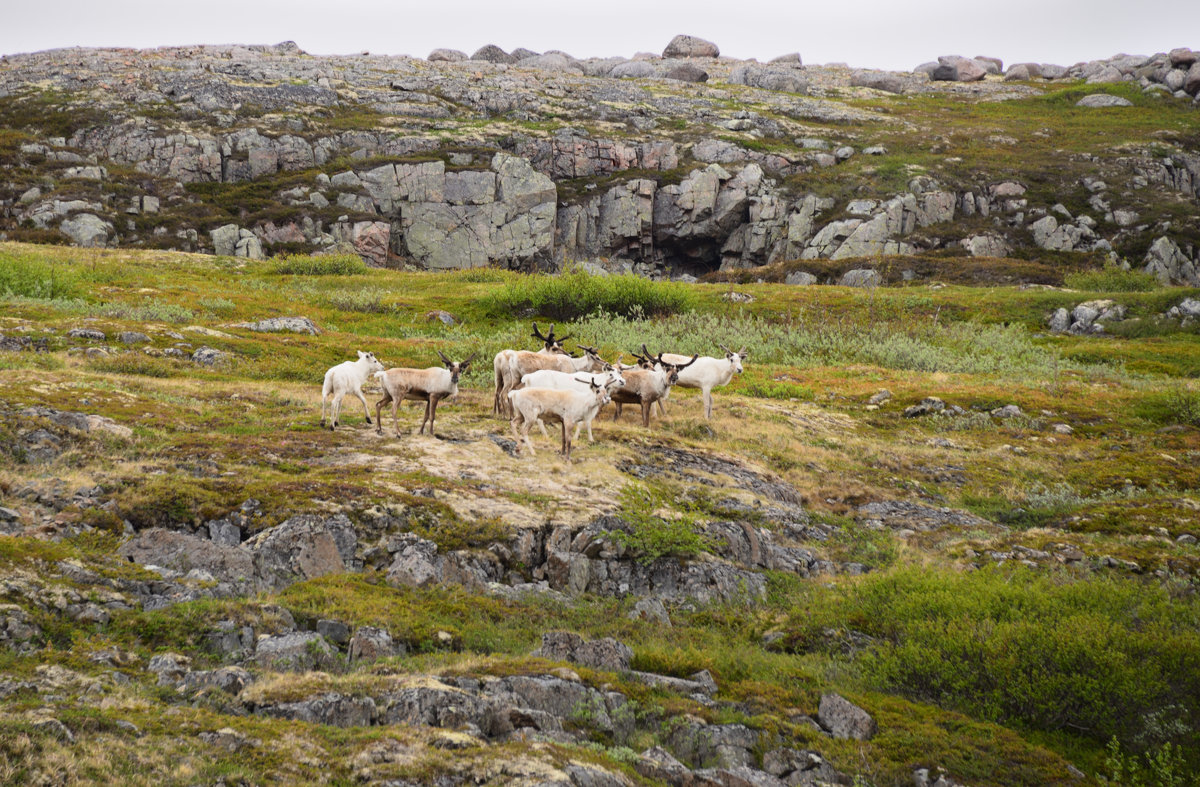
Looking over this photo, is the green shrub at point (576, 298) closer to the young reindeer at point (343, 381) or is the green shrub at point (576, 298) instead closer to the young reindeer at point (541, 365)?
the young reindeer at point (541, 365)

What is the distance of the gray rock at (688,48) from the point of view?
627 ft

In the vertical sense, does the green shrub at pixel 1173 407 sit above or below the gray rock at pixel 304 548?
below

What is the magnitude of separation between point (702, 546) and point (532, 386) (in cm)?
730

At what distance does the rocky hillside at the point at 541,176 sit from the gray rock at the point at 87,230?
25 centimetres

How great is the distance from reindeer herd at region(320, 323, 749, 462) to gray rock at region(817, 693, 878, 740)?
10222mm

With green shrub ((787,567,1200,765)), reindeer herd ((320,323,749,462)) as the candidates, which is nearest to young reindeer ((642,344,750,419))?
reindeer herd ((320,323,749,462))

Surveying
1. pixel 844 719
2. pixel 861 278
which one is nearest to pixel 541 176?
pixel 861 278

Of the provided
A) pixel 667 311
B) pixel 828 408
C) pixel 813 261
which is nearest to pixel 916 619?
pixel 828 408

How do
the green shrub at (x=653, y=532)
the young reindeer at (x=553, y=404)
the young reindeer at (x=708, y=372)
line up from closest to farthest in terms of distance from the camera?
the green shrub at (x=653, y=532), the young reindeer at (x=553, y=404), the young reindeer at (x=708, y=372)

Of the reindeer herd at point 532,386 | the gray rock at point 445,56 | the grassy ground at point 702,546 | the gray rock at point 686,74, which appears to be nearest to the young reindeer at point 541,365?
the reindeer herd at point 532,386

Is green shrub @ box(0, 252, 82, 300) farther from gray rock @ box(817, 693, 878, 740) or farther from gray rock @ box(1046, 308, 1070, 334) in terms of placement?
gray rock @ box(1046, 308, 1070, 334)

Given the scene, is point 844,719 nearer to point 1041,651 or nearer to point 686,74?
point 1041,651

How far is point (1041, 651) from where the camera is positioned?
10750 mm

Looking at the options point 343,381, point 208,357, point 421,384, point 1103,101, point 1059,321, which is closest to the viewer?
point 421,384
